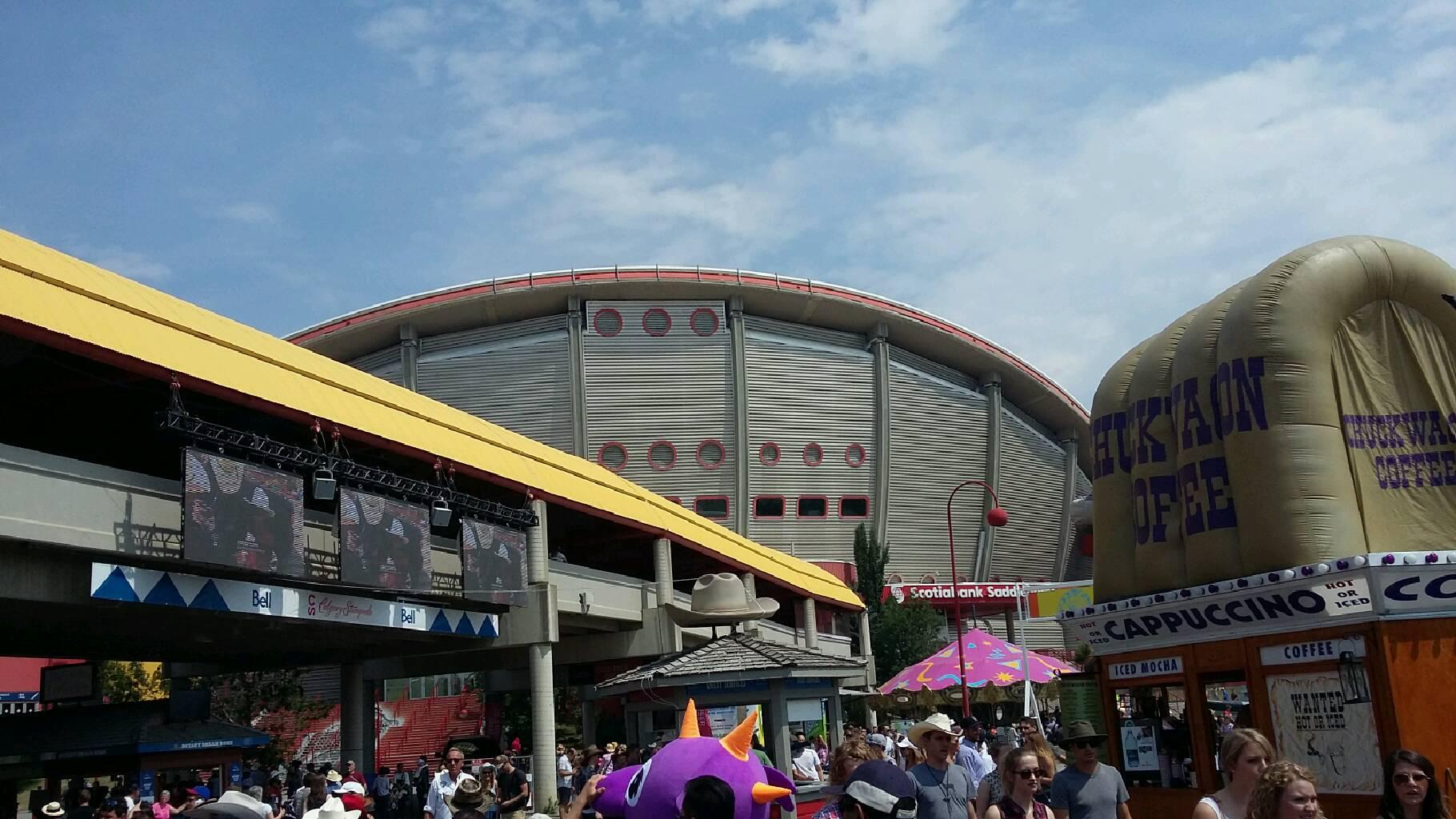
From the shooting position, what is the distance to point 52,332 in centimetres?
1530

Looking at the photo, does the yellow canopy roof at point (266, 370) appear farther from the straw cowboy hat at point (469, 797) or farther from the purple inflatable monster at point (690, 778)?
the purple inflatable monster at point (690, 778)

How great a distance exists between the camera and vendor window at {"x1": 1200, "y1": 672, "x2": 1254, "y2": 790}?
11.1 m

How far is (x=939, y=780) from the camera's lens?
7566 mm

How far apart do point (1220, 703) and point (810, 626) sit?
104 ft

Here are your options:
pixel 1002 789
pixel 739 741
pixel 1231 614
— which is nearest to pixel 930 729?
pixel 1002 789

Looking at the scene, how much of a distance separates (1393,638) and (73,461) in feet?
50.5

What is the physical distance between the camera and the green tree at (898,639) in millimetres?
52438

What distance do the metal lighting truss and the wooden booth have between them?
12693mm

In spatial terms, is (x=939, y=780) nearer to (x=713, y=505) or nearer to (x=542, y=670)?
(x=542, y=670)

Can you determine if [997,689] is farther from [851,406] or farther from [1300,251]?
[1300,251]

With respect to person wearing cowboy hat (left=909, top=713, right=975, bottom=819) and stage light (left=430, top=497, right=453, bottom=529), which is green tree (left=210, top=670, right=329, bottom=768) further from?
person wearing cowboy hat (left=909, top=713, right=975, bottom=819)

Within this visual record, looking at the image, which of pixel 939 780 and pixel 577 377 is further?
pixel 577 377

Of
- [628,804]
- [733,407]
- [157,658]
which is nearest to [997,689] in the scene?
[733,407]

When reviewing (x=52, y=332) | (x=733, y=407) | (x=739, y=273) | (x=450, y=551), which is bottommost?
(x=450, y=551)
